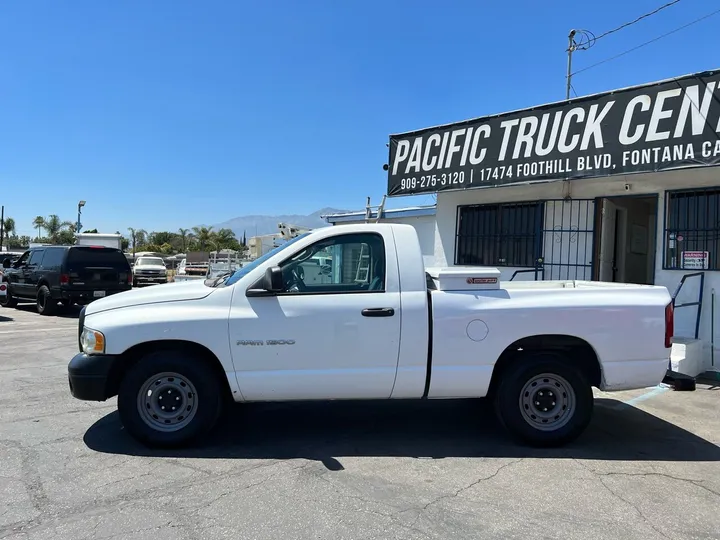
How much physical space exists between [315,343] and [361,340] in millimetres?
389

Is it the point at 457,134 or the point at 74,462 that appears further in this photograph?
the point at 457,134

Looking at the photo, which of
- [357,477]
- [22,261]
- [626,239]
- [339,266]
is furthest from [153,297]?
[22,261]

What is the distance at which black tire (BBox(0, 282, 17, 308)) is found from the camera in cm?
1711

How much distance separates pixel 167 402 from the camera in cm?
477

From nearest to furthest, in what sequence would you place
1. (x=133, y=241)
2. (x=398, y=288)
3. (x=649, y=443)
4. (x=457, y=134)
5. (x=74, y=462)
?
1. (x=74, y=462)
2. (x=398, y=288)
3. (x=649, y=443)
4. (x=457, y=134)
5. (x=133, y=241)

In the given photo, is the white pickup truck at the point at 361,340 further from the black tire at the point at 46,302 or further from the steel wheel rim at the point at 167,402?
the black tire at the point at 46,302

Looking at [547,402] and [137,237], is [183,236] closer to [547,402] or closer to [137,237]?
[137,237]

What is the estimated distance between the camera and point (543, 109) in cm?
903

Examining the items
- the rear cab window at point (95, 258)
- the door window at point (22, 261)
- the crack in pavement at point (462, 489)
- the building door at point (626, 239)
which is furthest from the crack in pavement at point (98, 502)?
the door window at point (22, 261)

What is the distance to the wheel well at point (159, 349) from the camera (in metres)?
4.76

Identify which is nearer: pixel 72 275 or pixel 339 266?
pixel 339 266

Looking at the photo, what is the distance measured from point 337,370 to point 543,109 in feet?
20.9

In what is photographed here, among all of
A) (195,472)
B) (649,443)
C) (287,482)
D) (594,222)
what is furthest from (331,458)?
(594,222)

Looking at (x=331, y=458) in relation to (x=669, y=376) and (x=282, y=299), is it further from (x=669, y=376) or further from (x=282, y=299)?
(x=669, y=376)
